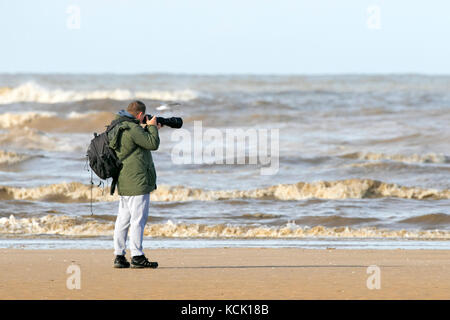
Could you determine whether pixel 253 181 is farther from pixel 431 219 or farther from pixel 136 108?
pixel 136 108

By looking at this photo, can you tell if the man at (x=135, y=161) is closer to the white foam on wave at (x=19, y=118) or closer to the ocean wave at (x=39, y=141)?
the ocean wave at (x=39, y=141)

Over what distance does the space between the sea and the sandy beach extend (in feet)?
3.31

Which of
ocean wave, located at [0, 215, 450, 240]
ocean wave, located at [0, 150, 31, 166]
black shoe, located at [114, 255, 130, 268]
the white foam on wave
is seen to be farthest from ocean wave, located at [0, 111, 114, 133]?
black shoe, located at [114, 255, 130, 268]

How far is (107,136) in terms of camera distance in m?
8.12

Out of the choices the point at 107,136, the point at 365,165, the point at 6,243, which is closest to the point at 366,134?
the point at 365,165

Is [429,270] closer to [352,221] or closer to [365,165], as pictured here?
[352,221]

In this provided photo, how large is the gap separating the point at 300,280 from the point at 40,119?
101 ft

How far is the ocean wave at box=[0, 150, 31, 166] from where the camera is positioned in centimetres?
2286

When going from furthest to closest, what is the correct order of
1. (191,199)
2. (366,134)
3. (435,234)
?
(366,134), (191,199), (435,234)

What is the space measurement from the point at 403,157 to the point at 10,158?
10716 millimetres

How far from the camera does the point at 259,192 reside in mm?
17984

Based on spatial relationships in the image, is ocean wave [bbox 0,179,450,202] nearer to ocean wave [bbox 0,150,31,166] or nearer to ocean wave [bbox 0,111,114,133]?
ocean wave [bbox 0,150,31,166]

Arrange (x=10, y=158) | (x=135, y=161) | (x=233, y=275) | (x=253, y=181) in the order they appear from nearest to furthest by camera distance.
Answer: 1. (x=233, y=275)
2. (x=135, y=161)
3. (x=253, y=181)
4. (x=10, y=158)

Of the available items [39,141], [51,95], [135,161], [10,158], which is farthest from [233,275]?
[51,95]
